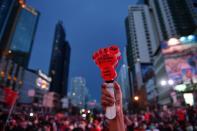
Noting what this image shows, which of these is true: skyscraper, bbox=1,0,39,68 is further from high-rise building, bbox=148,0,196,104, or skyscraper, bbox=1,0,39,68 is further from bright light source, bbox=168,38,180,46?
high-rise building, bbox=148,0,196,104

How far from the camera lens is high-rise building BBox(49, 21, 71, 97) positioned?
159 meters

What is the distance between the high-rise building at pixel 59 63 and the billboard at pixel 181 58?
12460 centimetres

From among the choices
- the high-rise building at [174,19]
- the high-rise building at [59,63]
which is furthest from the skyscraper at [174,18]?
the high-rise building at [59,63]

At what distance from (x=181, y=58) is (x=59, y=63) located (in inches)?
5576

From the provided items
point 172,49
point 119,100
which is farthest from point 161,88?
point 119,100

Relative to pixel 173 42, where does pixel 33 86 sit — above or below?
below

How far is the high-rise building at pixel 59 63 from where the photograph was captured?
159000mm

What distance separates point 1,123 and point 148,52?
116 meters

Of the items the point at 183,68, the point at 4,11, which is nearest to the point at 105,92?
the point at 183,68

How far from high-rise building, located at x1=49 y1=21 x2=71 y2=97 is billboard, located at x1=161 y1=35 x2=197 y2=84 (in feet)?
409

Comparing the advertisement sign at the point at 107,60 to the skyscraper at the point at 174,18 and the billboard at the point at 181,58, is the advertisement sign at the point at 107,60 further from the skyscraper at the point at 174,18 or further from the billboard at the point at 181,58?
the skyscraper at the point at 174,18

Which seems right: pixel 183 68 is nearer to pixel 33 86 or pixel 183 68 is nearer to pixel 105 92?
pixel 105 92

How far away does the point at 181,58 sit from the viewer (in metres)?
43.0

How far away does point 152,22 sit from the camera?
123 meters
